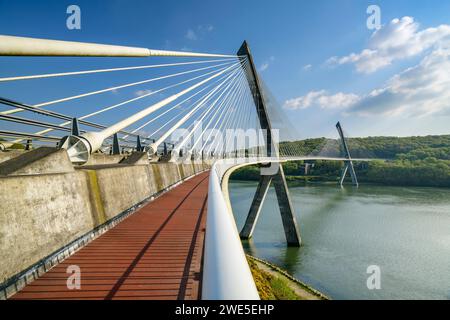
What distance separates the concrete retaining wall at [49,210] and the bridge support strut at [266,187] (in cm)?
1389

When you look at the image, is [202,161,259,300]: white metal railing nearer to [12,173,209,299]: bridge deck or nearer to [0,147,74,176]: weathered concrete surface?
[12,173,209,299]: bridge deck

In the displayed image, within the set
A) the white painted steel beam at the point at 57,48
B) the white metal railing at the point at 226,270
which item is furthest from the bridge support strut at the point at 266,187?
the white metal railing at the point at 226,270

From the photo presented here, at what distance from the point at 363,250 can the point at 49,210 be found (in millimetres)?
16963

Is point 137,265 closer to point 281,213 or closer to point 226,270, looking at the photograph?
point 226,270

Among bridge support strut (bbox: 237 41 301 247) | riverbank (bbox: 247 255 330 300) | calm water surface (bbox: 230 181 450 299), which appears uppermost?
bridge support strut (bbox: 237 41 301 247)

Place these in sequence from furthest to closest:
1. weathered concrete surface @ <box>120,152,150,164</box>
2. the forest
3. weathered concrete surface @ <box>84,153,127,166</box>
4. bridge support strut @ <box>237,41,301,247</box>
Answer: the forest → bridge support strut @ <box>237,41,301,247</box> → weathered concrete surface @ <box>120,152,150,164</box> → weathered concrete surface @ <box>84,153,127,166</box>

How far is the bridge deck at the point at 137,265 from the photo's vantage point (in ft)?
8.27

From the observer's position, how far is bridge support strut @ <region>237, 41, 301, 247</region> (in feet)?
57.9

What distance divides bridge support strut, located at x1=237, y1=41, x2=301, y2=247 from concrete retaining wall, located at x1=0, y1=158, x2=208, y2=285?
1389 cm

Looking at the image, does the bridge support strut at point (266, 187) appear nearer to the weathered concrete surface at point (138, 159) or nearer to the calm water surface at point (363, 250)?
the calm water surface at point (363, 250)

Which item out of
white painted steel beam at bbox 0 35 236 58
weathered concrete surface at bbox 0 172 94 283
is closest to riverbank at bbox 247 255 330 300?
weathered concrete surface at bbox 0 172 94 283

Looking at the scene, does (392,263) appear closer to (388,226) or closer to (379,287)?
(379,287)
